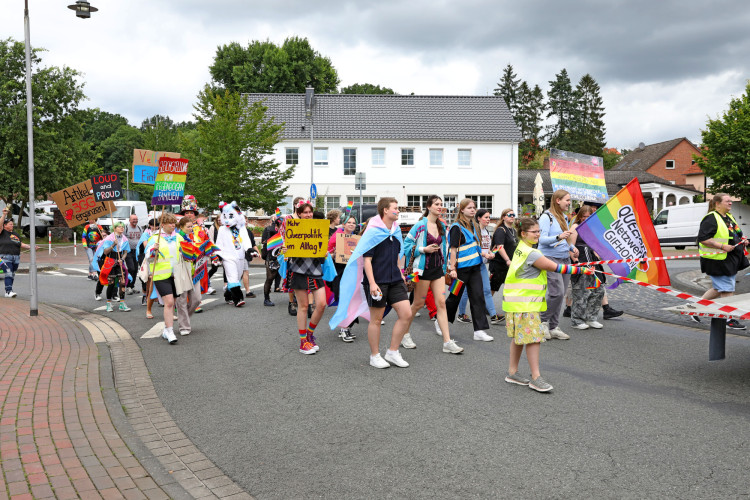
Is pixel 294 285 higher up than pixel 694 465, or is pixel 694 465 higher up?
pixel 294 285

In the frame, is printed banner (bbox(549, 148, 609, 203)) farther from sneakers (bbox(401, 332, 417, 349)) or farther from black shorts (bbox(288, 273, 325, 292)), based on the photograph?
black shorts (bbox(288, 273, 325, 292))

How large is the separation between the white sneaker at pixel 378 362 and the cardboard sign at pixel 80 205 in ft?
30.4

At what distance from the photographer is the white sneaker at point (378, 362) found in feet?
22.9

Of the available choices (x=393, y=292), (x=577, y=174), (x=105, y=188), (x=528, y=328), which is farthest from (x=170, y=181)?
(x=577, y=174)

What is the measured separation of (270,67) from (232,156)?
27964mm

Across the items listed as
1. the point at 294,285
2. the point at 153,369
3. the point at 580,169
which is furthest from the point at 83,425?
the point at 580,169

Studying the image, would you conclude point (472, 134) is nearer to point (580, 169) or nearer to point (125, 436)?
point (580, 169)

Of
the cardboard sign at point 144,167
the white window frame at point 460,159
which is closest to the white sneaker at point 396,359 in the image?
the cardboard sign at point 144,167

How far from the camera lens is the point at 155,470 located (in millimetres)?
4316

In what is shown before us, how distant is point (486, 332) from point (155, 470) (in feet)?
18.3

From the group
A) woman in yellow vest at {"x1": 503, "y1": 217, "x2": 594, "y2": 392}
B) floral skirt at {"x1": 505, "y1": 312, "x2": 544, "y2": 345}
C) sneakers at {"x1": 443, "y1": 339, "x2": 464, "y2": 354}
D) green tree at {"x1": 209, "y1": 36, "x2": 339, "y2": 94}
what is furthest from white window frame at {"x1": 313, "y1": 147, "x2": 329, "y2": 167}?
floral skirt at {"x1": 505, "y1": 312, "x2": 544, "y2": 345}

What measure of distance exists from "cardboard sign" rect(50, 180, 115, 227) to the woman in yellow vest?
1069 cm

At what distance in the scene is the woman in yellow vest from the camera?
19.5 ft

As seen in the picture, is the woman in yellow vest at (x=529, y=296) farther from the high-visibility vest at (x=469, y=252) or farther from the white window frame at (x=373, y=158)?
the white window frame at (x=373, y=158)
